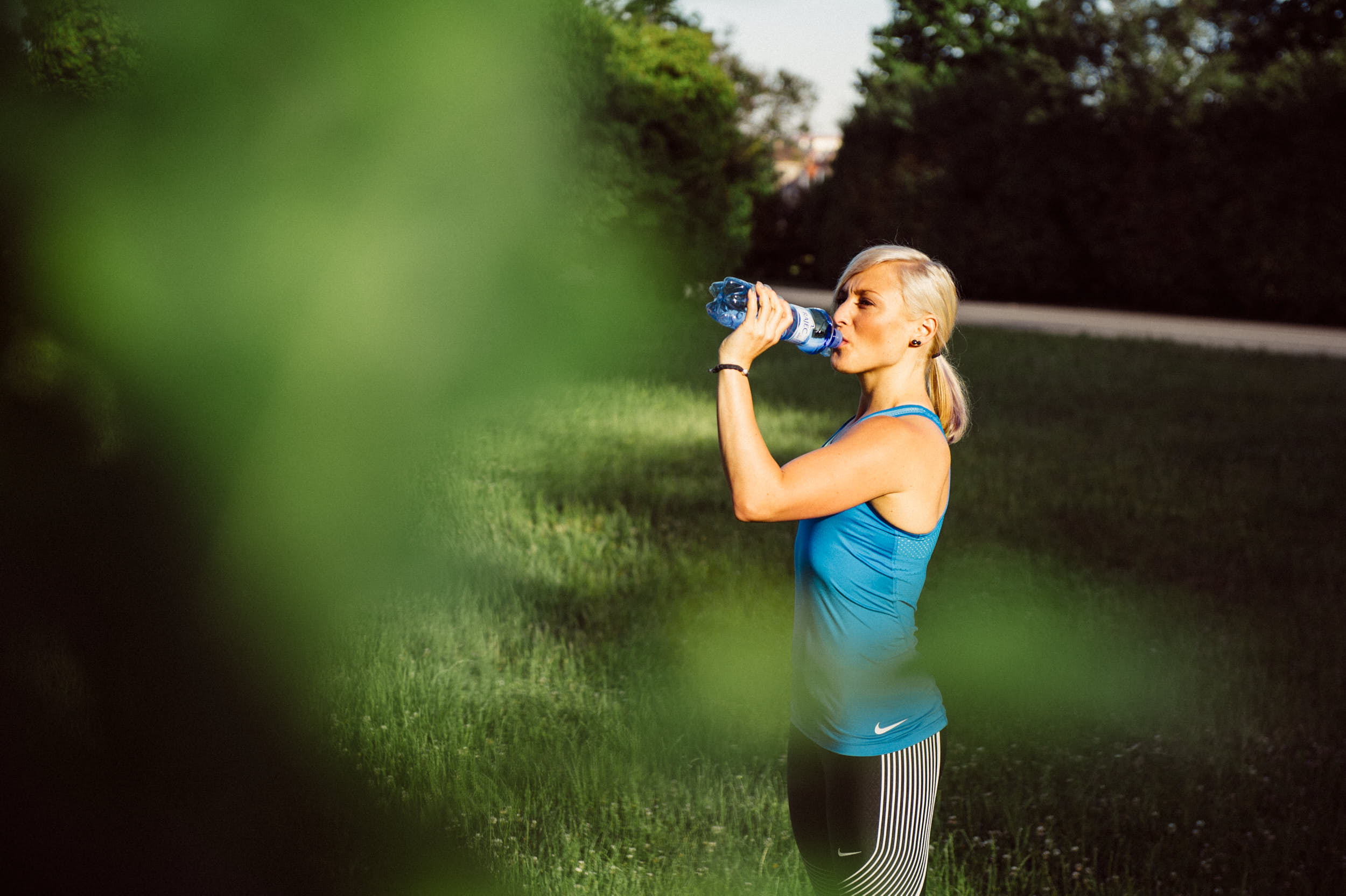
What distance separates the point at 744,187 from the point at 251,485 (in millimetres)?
18963

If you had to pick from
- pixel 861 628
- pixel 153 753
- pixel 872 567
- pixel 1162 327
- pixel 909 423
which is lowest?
pixel 1162 327

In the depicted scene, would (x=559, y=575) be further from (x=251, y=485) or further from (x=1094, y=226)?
(x=1094, y=226)

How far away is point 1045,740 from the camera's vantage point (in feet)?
13.5

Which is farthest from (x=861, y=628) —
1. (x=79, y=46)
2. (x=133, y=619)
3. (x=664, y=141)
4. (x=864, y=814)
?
(x=664, y=141)

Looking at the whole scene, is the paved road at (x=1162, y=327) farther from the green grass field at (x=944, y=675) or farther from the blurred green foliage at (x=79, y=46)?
the blurred green foliage at (x=79, y=46)

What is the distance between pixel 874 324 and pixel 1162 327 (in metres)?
19.8

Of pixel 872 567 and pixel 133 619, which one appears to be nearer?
pixel 872 567

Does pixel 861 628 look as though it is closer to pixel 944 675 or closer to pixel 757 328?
pixel 757 328

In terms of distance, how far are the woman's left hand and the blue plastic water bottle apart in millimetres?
26

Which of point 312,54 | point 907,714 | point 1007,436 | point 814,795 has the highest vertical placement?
point 312,54

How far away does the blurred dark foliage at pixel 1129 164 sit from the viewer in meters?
20.9

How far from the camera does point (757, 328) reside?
196cm

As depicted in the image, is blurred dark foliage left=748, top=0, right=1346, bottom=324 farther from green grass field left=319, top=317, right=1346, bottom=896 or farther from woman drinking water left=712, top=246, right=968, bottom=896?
woman drinking water left=712, top=246, right=968, bottom=896

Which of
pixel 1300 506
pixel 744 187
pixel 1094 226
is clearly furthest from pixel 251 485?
pixel 1094 226
